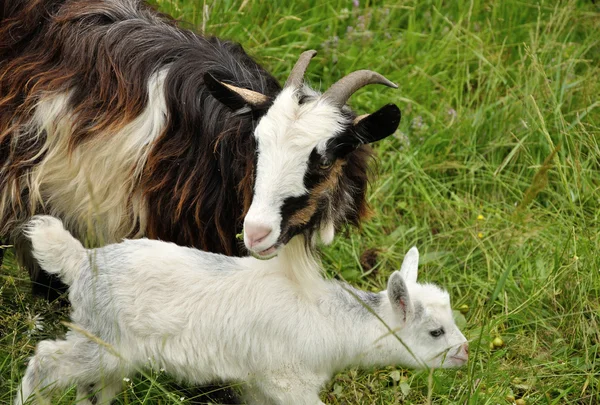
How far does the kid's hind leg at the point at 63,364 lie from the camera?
349cm

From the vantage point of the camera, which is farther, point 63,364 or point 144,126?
point 144,126

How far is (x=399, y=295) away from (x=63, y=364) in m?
1.27

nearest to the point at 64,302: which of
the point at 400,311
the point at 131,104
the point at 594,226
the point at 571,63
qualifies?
the point at 131,104

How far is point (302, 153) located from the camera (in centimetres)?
349

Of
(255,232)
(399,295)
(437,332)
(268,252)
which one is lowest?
(437,332)

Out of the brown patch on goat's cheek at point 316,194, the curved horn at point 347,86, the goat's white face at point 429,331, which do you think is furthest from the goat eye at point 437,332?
the curved horn at point 347,86

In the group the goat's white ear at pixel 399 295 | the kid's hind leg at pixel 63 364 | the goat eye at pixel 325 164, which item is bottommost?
the kid's hind leg at pixel 63 364

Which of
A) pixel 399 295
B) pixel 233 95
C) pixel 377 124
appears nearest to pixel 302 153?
pixel 377 124

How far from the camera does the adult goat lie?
376 cm

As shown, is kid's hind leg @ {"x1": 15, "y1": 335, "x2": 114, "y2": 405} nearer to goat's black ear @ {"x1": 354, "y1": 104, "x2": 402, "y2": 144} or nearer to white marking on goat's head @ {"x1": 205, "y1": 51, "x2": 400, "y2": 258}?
white marking on goat's head @ {"x1": 205, "y1": 51, "x2": 400, "y2": 258}

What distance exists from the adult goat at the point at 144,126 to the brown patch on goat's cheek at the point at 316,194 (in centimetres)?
1

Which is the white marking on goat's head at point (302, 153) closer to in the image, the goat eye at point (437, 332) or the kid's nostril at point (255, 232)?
the kid's nostril at point (255, 232)

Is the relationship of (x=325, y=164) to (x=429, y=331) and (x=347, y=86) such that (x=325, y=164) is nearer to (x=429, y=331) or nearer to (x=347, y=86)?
(x=347, y=86)

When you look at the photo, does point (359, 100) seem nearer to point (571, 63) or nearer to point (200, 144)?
point (571, 63)
